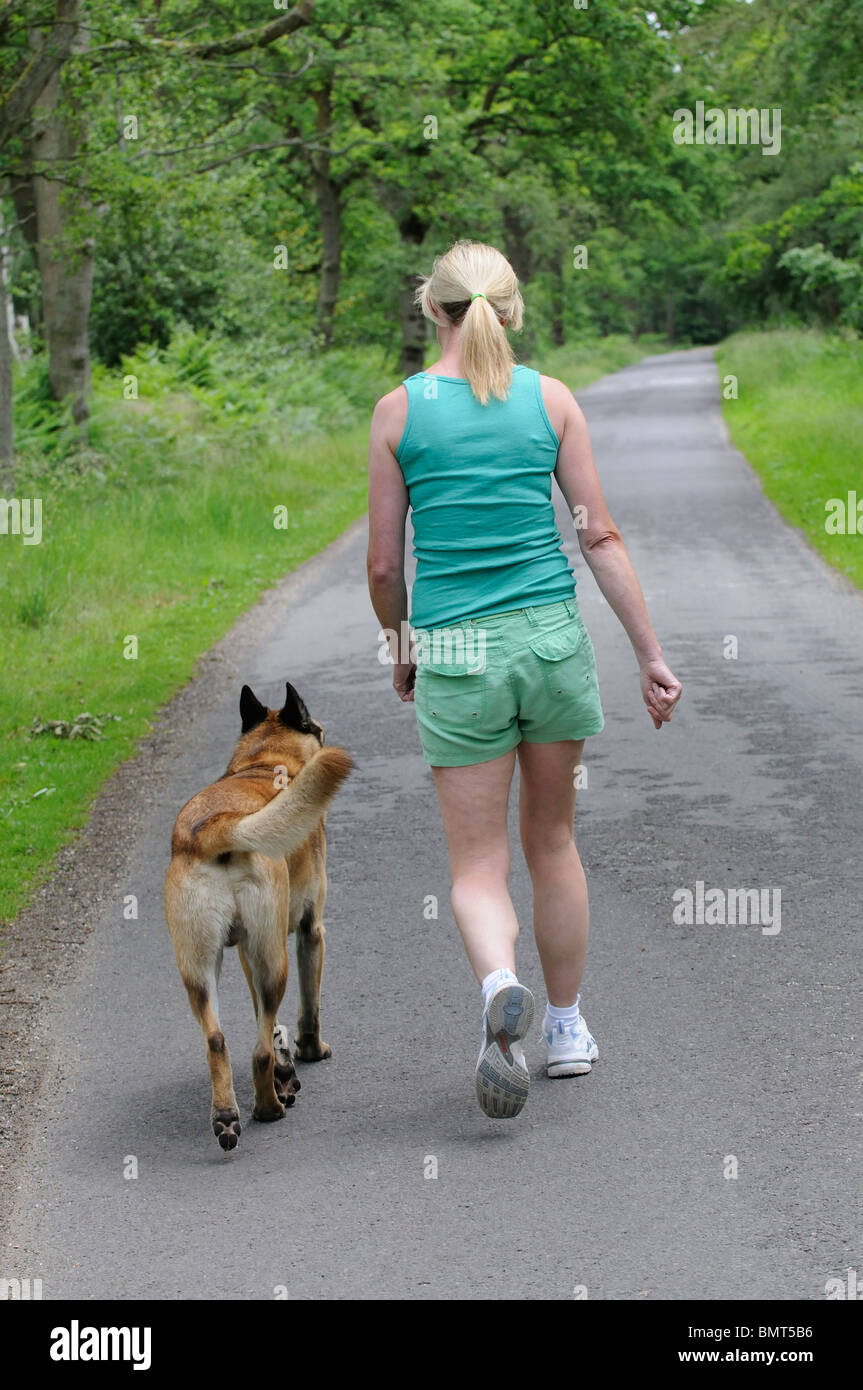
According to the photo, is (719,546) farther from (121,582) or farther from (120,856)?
(120,856)

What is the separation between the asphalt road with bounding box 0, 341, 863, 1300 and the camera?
11.4 ft

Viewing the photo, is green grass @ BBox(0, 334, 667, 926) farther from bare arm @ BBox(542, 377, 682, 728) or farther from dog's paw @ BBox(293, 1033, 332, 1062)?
bare arm @ BBox(542, 377, 682, 728)

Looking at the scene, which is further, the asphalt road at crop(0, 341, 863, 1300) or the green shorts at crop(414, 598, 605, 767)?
the green shorts at crop(414, 598, 605, 767)

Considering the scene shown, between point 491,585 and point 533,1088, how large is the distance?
4.85ft

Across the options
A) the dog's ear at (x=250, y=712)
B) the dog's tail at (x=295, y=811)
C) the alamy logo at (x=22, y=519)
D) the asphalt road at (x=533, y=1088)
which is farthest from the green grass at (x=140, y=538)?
the dog's tail at (x=295, y=811)

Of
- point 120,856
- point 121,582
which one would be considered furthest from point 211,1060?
point 121,582

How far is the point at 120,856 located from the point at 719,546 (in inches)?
386

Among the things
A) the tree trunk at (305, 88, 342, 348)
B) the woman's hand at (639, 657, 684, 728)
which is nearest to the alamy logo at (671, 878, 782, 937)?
the woman's hand at (639, 657, 684, 728)

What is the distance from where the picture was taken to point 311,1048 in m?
4.74

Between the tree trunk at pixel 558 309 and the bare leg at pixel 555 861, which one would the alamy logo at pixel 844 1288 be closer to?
the bare leg at pixel 555 861

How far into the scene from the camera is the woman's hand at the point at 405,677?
437 cm

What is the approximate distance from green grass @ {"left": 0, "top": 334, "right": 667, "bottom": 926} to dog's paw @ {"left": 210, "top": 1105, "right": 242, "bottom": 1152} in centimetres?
245

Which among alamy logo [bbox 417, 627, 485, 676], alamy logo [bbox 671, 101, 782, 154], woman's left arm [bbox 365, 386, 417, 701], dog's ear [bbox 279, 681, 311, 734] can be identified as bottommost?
dog's ear [bbox 279, 681, 311, 734]

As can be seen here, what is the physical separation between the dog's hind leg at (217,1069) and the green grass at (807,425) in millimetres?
9842
